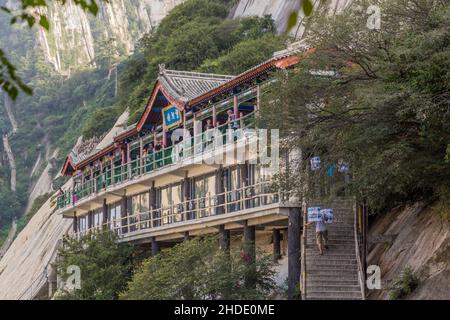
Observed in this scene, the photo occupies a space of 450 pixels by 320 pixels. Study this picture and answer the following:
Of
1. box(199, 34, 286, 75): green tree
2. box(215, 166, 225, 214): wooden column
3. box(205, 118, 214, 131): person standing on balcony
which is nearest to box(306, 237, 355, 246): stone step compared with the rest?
box(215, 166, 225, 214): wooden column

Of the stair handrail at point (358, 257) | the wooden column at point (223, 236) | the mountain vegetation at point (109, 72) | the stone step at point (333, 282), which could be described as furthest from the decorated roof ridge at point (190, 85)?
the mountain vegetation at point (109, 72)

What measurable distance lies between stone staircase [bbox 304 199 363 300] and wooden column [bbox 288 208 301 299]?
566 mm

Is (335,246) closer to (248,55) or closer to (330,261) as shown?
(330,261)

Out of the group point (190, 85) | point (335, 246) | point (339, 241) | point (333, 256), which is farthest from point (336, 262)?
point (190, 85)

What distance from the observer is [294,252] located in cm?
3100

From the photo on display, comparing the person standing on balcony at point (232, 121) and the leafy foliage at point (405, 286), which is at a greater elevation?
the person standing on balcony at point (232, 121)

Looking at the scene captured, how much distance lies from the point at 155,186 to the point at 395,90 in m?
19.9

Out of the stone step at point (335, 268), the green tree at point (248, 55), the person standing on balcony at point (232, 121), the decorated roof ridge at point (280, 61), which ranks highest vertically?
the green tree at point (248, 55)

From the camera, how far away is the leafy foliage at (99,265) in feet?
123

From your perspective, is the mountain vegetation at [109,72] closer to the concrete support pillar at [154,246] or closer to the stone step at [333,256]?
the concrete support pillar at [154,246]

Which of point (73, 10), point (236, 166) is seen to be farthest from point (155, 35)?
point (73, 10)

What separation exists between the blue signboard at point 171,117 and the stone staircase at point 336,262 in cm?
1094

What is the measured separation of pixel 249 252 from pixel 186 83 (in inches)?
459

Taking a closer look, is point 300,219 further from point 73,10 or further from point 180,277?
point 73,10
